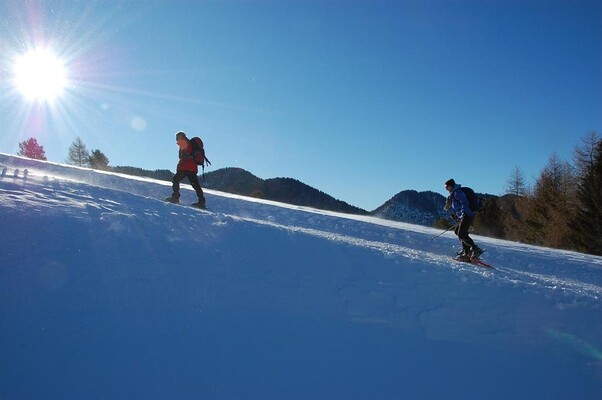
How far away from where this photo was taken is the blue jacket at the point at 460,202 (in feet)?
27.0

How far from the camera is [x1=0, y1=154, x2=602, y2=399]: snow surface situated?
10.2ft

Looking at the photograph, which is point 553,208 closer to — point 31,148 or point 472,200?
point 472,200

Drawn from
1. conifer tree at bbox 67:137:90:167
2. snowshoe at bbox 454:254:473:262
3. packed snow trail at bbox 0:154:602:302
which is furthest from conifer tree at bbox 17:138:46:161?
snowshoe at bbox 454:254:473:262

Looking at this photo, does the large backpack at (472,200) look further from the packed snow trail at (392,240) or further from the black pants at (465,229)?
the packed snow trail at (392,240)

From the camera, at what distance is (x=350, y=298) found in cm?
464

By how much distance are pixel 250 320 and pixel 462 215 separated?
246 inches

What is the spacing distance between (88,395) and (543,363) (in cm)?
441

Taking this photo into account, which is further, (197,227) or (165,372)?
(197,227)

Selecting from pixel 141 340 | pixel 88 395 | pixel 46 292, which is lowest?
pixel 88 395

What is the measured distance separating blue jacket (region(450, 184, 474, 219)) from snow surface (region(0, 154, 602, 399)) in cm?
248

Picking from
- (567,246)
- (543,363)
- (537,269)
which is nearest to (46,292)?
(543,363)

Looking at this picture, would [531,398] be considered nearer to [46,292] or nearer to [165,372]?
[165,372]

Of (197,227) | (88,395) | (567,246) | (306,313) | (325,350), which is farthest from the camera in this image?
(567,246)

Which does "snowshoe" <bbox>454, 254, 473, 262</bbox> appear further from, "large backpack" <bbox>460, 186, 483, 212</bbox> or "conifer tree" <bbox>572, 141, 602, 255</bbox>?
"conifer tree" <bbox>572, 141, 602, 255</bbox>
